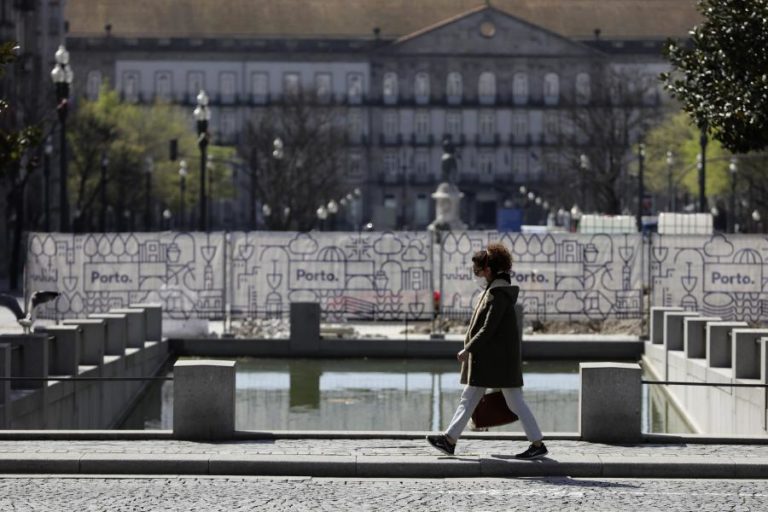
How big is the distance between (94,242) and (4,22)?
133ft

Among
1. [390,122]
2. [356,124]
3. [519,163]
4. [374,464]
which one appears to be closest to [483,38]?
[390,122]

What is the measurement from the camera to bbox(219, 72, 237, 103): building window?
16625 cm

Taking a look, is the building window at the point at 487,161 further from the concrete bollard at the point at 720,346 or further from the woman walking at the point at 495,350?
the woman walking at the point at 495,350

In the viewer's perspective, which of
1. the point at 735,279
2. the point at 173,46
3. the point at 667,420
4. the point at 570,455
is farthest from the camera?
the point at 173,46

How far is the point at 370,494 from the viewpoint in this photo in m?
16.3

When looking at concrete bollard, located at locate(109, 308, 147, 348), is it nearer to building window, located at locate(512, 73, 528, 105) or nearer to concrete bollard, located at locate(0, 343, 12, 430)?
concrete bollard, located at locate(0, 343, 12, 430)

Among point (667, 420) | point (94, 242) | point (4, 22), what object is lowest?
point (667, 420)

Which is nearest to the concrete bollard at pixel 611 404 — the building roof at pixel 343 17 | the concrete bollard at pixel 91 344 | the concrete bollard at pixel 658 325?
the concrete bollard at pixel 91 344

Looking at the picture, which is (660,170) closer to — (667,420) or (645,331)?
(645,331)

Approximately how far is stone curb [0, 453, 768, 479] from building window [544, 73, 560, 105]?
155 metres

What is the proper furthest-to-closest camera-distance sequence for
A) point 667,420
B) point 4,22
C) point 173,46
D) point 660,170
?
point 173,46, point 660,170, point 4,22, point 667,420

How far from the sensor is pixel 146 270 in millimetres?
40188

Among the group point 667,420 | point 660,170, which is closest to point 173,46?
point 660,170

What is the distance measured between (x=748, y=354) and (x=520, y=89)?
148 m
